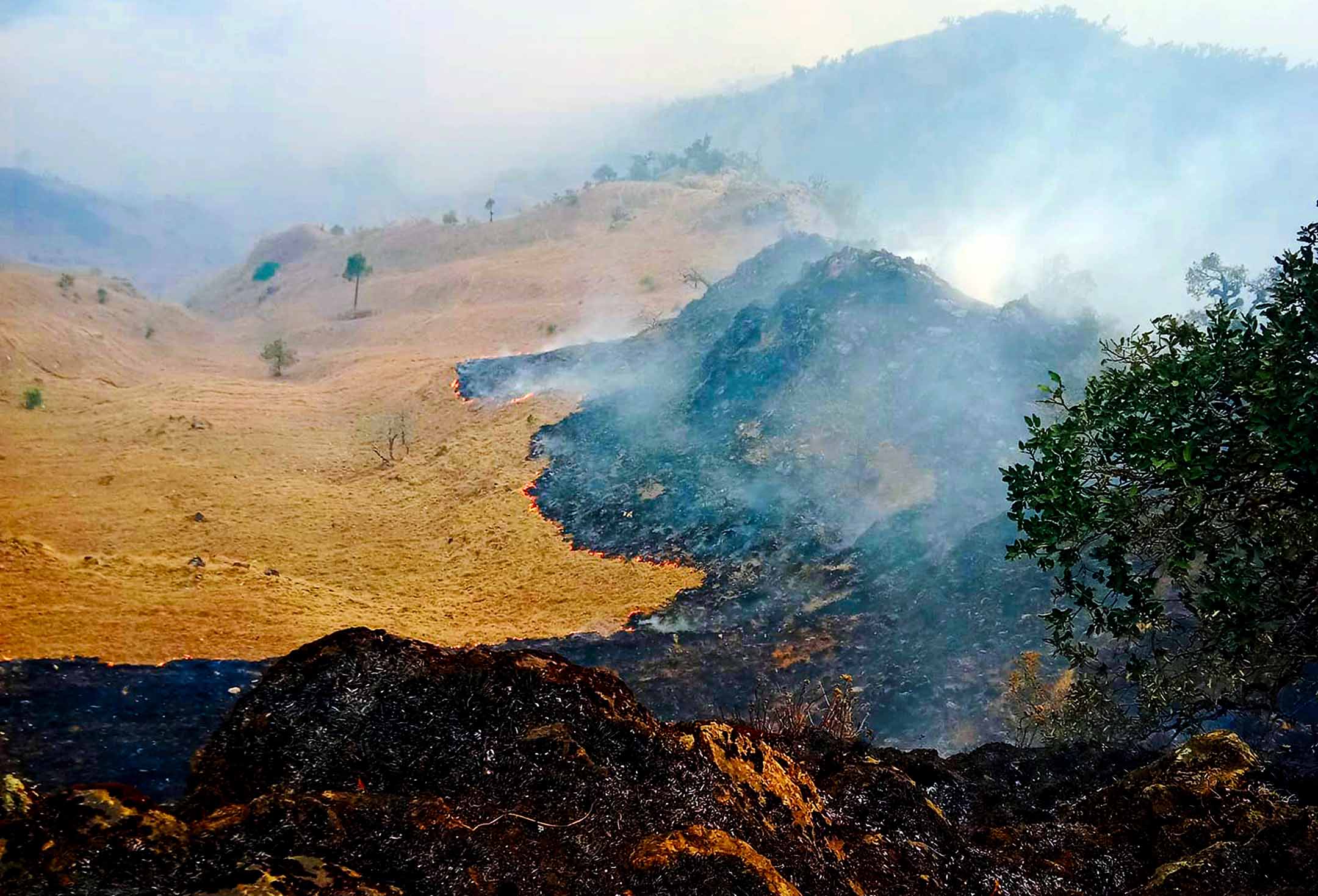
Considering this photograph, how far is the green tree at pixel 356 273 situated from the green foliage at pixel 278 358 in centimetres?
1569

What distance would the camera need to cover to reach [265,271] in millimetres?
73125

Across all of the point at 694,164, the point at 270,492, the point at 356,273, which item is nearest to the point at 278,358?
the point at 270,492

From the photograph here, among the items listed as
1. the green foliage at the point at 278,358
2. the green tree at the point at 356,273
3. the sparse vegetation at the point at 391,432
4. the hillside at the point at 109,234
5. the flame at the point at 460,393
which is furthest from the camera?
the hillside at the point at 109,234

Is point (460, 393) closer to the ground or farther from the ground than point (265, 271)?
closer to the ground

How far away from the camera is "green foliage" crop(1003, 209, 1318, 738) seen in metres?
4.46

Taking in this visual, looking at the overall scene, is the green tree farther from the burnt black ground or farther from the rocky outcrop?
the rocky outcrop

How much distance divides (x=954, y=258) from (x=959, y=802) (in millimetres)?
48245

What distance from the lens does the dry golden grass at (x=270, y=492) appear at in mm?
13969

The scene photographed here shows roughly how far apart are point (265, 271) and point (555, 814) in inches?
3195

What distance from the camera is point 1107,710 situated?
7.47 metres

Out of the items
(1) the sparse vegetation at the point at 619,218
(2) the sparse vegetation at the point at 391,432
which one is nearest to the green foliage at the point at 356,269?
(1) the sparse vegetation at the point at 619,218

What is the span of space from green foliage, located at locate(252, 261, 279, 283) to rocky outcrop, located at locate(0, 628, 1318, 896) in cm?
7801

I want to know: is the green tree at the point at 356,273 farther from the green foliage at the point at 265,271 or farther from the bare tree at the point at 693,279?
the bare tree at the point at 693,279

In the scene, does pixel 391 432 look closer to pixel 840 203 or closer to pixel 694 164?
pixel 840 203
